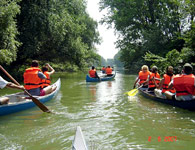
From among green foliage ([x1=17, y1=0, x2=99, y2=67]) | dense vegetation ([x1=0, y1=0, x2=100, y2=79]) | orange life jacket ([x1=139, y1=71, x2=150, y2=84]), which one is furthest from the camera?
green foliage ([x1=17, y1=0, x2=99, y2=67])

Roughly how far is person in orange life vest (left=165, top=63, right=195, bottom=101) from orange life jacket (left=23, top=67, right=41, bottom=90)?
4463mm

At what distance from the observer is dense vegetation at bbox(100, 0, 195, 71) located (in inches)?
944

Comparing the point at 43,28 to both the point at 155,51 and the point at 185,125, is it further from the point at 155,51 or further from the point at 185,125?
the point at 155,51

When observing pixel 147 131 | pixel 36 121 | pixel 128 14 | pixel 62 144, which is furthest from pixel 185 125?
pixel 128 14

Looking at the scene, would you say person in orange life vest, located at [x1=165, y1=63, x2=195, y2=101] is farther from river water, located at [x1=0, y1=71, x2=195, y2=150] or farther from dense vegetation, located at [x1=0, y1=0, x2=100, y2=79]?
dense vegetation, located at [x1=0, y1=0, x2=100, y2=79]

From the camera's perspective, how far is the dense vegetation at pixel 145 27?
24.0 meters

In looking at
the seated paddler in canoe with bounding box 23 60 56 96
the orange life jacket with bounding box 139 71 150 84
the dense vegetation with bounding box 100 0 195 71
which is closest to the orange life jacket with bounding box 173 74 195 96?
the orange life jacket with bounding box 139 71 150 84

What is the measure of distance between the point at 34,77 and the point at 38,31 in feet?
24.9

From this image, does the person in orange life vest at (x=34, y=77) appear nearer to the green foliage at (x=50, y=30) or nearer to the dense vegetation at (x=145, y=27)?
the green foliage at (x=50, y=30)

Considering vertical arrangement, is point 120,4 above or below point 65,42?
above

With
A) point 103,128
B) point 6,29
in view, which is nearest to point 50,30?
point 6,29

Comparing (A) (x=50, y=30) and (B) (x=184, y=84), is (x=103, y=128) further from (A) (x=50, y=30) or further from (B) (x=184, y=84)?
(A) (x=50, y=30)

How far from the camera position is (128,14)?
1098 inches

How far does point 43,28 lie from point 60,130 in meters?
10.3
